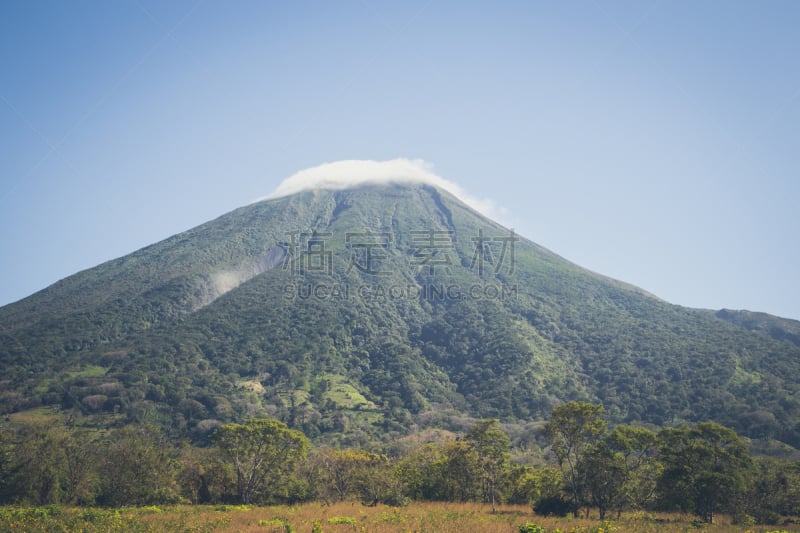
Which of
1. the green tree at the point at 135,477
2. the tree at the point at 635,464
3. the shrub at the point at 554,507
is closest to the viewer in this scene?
the shrub at the point at 554,507

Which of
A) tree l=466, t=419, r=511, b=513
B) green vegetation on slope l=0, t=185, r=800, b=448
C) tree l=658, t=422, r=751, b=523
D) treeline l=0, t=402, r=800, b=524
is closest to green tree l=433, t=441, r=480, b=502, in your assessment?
treeline l=0, t=402, r=800, b=524

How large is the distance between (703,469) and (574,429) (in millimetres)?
6930

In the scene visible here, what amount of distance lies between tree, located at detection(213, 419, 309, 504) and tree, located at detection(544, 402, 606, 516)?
19202 millimetres

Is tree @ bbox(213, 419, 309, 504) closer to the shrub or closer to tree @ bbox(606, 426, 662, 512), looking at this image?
the shrub

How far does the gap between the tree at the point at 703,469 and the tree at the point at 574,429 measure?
167 inches

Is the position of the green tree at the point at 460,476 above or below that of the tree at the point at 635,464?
below

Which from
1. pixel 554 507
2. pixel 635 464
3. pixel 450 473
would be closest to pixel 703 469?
pixel 635 464

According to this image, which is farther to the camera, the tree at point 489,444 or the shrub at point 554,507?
the tree at point 489,444

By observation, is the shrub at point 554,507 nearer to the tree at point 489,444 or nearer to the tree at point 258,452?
the tree at point 489,444

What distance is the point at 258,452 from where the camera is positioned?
35.0 meters

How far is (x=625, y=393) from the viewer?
327ft

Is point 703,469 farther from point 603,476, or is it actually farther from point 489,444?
point 489,444

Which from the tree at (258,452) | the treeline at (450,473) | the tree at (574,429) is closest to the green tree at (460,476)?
the treeline at (450,473)

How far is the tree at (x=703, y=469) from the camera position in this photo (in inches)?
973
